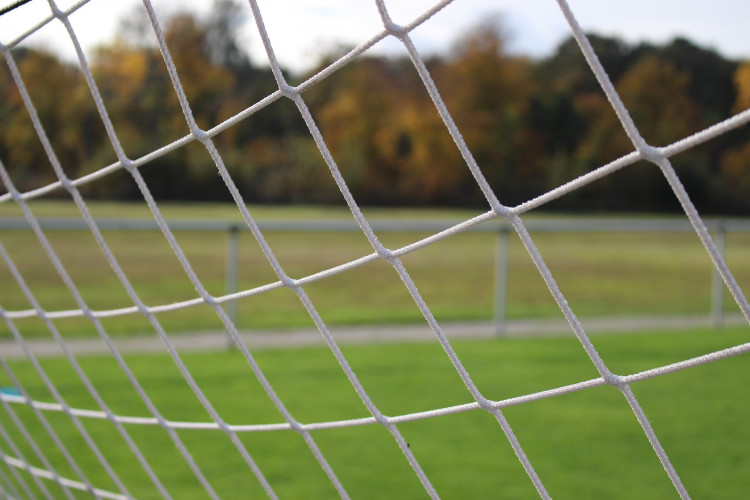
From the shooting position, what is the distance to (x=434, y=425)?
3.08m

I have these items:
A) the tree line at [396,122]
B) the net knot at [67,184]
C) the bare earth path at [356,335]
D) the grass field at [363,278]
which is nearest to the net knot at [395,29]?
the net knot at [67,184]

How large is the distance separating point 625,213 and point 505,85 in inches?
238

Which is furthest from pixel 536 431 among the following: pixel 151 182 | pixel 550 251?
pixel 151 182

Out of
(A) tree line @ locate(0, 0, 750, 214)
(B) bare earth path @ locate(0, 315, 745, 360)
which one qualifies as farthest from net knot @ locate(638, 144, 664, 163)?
(A) tree line @ locate(0, 0, 750, 214)

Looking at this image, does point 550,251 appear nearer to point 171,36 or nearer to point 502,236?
point 502,236

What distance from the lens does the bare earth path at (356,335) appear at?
4.59 metres

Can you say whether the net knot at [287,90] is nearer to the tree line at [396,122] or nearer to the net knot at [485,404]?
the net knot at [485,404]

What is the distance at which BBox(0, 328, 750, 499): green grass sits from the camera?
8.07 ft

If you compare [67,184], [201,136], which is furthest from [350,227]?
[201,136]

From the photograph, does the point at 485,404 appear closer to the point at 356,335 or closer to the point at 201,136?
the point at 201,136

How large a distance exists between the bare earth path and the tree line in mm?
21683

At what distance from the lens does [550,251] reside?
15500 millimetres

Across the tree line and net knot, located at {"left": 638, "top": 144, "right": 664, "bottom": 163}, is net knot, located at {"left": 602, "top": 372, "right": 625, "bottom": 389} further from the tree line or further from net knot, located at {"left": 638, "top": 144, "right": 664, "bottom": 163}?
the tree line

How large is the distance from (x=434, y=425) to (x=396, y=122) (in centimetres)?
2616
